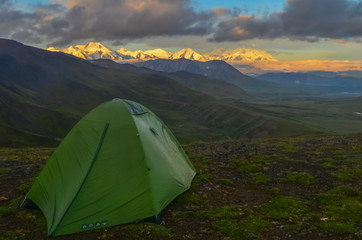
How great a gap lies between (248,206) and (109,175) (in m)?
7.09

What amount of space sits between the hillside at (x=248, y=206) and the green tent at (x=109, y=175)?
64 centimetres

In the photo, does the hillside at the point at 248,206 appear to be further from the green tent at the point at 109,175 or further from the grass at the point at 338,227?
the green tent at the point at 109,175

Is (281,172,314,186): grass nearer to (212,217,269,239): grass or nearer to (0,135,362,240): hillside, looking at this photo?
(0,135,362,240): hillside

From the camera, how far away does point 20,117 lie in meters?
154

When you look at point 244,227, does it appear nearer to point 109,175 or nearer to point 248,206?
point 248,206

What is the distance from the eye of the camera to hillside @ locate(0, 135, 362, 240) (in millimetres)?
11852

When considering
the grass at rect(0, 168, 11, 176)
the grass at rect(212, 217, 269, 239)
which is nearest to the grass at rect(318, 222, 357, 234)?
the grass at rect(212, 217, 269, 239)

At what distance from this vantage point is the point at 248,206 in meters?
14.8

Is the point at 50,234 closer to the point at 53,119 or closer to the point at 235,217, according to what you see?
the point at 235,217

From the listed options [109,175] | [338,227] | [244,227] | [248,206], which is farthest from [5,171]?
[338,227]

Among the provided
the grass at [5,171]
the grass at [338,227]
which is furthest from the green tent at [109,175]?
the grass at [5,171]

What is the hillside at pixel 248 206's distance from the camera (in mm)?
11852

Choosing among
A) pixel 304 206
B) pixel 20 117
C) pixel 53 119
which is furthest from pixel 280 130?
pixel 304 206

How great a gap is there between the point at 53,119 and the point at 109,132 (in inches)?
6667
